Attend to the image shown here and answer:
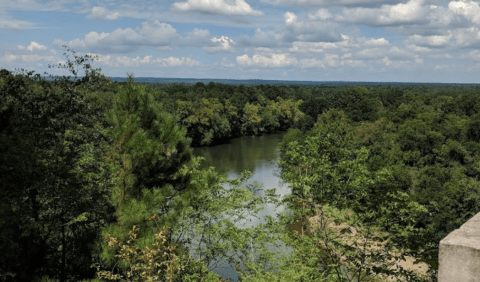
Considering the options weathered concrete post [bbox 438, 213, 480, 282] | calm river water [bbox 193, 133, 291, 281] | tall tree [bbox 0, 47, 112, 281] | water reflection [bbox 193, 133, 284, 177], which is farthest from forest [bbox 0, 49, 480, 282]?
water reflection [bbox 193, 133, 284, 177]

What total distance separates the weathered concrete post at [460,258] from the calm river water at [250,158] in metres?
26.5

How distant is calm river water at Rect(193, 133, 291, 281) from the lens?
1247 inches

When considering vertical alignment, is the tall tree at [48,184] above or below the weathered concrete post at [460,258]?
below

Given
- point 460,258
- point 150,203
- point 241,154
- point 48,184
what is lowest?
point 241,154

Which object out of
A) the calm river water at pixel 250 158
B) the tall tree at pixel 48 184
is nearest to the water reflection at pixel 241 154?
the calm river water at pixel 250 158

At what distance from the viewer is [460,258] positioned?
154 cm

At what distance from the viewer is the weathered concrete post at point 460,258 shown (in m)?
1.52

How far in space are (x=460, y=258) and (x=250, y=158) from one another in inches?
1568

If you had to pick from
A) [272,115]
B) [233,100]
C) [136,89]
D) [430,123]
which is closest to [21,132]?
[136,89]

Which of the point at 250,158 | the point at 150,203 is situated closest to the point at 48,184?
the point at 150,203

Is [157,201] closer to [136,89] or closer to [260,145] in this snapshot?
Answer: [136,89]

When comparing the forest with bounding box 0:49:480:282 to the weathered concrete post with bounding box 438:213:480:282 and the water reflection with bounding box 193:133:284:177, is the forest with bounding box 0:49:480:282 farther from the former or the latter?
the water reflection with bounding box 193:133:284:177

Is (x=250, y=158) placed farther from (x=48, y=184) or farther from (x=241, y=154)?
(x=48, y=184)

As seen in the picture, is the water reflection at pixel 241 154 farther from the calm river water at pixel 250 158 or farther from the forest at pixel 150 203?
the forest at pixel 150 203
